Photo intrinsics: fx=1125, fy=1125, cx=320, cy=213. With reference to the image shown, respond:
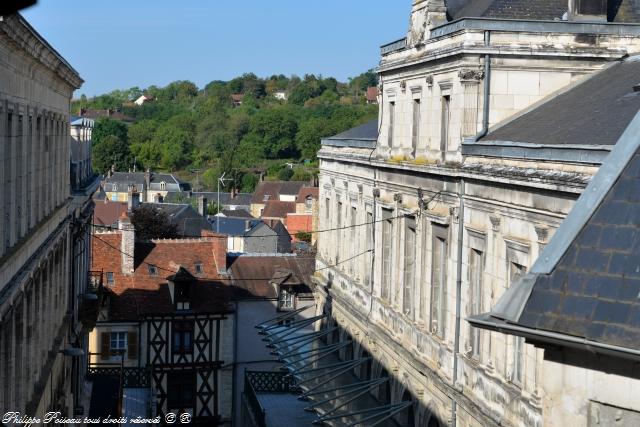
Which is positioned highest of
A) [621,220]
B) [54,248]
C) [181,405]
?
[621,220]

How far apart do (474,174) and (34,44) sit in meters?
8.16

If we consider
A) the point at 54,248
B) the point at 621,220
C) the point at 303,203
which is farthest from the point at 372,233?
the point at 303,203

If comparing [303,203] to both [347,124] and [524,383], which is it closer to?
[347,124]

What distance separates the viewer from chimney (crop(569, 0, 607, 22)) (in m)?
23.1

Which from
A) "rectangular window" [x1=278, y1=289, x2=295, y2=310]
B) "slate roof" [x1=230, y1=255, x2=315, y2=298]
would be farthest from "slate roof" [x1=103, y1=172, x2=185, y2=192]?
"rectangular window" [x1=278, y1=289, x2=295, y2=310]

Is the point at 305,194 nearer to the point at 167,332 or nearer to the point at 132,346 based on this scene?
the point at 167,332

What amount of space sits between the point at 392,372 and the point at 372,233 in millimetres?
4480

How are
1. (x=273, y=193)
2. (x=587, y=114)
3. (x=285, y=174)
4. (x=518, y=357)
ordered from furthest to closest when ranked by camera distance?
1. (x=285, y=174)
2. (x=273, y=193)
3. (x=587, y=114)
4. (x=518, y=357)

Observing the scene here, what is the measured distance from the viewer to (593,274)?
7.51m

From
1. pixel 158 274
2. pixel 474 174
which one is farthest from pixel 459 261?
pixel 158 274

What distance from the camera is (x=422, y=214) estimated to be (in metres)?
24.5

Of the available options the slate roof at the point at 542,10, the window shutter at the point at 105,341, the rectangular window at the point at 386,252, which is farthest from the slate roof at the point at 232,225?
the slate roof at the point at 542,10

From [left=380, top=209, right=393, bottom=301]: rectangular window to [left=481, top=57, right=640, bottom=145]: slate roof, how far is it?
6.99 m

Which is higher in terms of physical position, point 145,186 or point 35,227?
point 35,227
